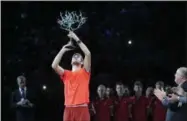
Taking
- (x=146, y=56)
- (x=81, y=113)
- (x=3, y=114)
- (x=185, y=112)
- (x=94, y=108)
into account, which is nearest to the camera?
(x=185, y=112)

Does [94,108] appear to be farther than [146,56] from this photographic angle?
No

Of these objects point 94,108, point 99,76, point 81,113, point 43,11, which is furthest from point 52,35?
point 81,113

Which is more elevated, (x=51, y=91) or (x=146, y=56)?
(x=146, y=56)

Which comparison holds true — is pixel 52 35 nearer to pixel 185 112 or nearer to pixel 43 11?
pixel 43 11

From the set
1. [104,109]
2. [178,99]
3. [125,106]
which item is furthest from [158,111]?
[178,99]

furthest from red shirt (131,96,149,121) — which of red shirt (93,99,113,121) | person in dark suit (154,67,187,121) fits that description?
person in dark suit (154,67,187,121)

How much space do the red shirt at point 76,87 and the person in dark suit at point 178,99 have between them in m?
1.56

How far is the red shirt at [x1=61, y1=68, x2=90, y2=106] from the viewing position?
7426 mm

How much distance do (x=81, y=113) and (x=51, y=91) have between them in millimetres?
3840

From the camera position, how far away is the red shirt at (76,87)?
7.43 metres

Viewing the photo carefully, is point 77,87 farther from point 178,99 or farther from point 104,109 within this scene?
point 104,109

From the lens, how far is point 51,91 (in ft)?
36.6

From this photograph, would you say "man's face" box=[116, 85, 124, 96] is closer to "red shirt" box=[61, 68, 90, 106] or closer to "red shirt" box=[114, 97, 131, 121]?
"red shirt" box=[114, 97, 131, 121]

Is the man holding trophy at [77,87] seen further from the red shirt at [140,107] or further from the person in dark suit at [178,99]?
the red shirt at [140,107]
